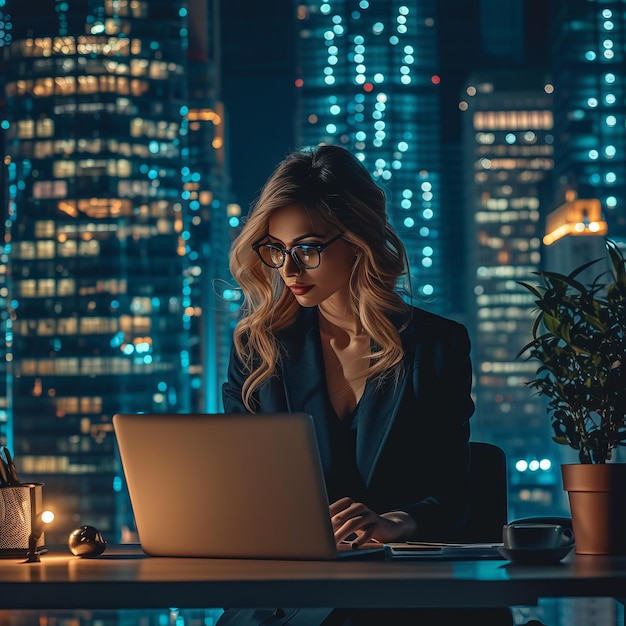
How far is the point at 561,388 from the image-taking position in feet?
4.99

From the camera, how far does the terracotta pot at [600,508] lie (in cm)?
146

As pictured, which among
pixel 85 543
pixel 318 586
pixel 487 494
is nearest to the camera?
pixel 318 586

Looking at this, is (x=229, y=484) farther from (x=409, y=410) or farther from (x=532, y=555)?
(x=409, y=410)

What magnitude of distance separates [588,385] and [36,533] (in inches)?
35.0

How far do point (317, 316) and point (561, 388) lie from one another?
838mm

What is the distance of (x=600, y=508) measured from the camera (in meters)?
1.47

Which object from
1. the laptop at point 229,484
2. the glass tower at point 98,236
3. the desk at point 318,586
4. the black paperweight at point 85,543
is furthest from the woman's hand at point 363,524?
the glass tower at point 98,236

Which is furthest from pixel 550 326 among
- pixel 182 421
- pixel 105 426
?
pixel 105 426

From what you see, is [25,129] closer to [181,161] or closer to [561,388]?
[181,161]

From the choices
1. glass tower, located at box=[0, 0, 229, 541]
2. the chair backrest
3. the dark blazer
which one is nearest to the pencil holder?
the dark blazer

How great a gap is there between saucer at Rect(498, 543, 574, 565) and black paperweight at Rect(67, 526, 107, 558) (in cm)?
64

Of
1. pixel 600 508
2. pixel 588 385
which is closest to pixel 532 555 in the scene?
pixel 600 508

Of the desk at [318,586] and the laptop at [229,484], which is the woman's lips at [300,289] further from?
the desk at [318,586]

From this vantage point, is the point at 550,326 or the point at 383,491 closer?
the point at 550,326
